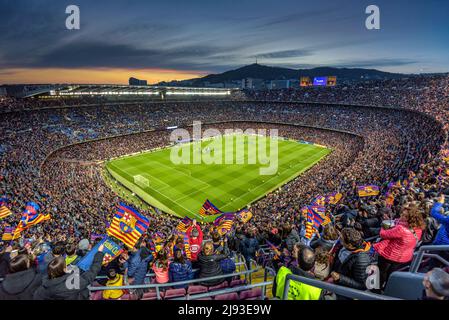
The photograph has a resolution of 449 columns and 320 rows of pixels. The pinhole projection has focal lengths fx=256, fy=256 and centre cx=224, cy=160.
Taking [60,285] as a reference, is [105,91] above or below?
above

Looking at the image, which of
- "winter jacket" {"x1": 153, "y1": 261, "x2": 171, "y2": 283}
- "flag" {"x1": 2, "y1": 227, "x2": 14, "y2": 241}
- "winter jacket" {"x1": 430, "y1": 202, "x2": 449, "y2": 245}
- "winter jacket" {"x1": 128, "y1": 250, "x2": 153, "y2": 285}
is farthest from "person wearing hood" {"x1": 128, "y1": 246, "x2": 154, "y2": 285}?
"flag" {"x1": 2, "y1": 227, "x2": 14, "y2": 241}

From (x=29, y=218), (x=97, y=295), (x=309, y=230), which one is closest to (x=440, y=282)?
(x=97, y=295)

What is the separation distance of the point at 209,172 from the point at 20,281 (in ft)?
116

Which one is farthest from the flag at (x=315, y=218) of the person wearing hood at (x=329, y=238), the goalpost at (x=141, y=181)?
the goalpost at (x=141, y=181)

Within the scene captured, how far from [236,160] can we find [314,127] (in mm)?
25980

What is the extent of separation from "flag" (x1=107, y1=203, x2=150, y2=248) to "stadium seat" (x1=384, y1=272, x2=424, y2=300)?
30.9ft

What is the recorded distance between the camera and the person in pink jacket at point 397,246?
4.36 m

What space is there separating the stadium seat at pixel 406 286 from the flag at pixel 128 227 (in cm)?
943

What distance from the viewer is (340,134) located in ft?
181

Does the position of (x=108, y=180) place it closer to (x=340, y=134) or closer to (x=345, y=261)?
(x=345, y=261)

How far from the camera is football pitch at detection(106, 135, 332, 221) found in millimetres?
30875

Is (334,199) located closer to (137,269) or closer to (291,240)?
(291,240)

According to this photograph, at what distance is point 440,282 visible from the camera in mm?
2645
